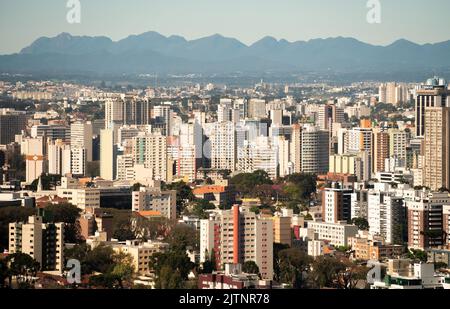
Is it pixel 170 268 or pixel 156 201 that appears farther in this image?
pixel 156 201

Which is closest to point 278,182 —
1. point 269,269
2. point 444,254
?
point 444,254

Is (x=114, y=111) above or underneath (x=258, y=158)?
above

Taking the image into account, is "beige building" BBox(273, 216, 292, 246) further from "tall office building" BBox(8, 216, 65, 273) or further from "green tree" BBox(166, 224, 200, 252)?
"tall office building" BBox(8, 216, 65, 273)

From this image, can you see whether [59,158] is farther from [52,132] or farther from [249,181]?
[249,181]

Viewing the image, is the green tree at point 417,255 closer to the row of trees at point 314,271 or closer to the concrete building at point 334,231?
the row of trees at point 314,271

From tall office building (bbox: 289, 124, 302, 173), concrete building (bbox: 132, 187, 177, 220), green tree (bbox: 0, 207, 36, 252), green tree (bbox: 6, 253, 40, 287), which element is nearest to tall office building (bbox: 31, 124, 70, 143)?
tall office building (bbox: 289, 124, 302, 173)

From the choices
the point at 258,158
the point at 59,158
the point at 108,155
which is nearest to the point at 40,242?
the point at 59,158
